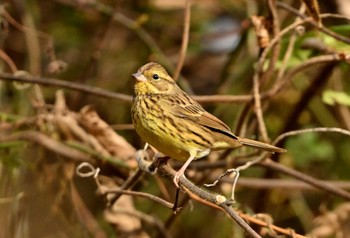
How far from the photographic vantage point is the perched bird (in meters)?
2.57

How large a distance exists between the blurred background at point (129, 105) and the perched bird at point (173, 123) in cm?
27

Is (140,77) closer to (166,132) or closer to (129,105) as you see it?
(166,132)

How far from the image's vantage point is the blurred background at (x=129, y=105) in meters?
3.12

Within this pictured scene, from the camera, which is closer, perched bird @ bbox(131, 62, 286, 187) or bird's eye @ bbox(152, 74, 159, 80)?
perched bird @ bbox(131, 62, 286, 187)

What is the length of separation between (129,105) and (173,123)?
4.85 feet

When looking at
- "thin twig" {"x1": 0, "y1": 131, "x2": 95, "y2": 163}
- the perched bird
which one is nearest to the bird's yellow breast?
the perched bird

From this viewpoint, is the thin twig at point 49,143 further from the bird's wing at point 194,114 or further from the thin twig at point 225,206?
the thin twig at point 225,206

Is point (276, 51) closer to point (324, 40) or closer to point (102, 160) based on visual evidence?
point (324, 40)

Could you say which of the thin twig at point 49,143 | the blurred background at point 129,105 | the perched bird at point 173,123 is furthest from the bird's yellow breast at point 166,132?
the thin twig at point 49,143

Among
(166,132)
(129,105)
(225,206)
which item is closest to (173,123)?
(166,132)

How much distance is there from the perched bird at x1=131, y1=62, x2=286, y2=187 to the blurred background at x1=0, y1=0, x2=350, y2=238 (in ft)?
0.89

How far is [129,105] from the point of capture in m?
4.14

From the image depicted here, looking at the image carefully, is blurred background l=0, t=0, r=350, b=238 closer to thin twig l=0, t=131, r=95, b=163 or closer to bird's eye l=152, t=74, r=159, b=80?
thin twig l=0, t=131, r=95, b=163

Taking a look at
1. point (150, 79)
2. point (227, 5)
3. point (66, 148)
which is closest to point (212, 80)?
point (227, 5)
